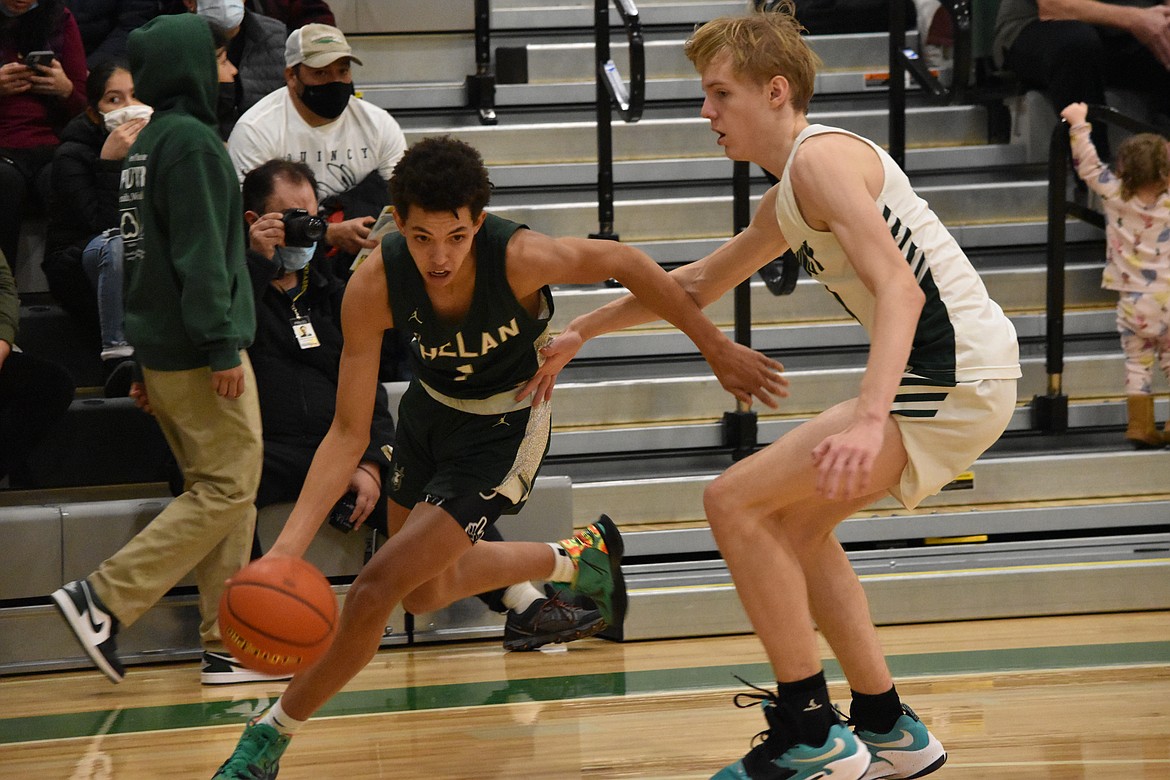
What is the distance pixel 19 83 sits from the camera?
5191mm

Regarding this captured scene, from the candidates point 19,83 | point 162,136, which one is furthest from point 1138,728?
point 19,83

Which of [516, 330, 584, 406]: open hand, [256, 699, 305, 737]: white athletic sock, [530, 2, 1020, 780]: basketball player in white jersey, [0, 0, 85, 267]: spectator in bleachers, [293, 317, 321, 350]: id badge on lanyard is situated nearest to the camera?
[530, 2, 1020, 780]: basketball player in white jersey

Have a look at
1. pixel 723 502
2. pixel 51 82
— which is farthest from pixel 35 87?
pixel 723 502

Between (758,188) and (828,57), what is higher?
(828,57)

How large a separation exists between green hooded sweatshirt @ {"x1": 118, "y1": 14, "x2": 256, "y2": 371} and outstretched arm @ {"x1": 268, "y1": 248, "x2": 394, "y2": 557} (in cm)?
113

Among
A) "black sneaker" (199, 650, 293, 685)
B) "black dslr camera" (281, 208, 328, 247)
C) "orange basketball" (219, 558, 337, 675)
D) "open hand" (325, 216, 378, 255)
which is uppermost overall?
"black dslr camera" (281, 208, 328, 247)

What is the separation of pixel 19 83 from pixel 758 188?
307 cm

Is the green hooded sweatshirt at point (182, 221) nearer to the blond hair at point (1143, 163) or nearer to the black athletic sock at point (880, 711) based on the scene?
the black athletic sock at point (880, 711)

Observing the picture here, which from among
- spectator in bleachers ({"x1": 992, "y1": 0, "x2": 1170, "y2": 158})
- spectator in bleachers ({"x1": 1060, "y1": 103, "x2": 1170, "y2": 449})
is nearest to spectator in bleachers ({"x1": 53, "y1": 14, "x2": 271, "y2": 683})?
spectator in bleachers ({"x1": 1060, "y1": 103, "x2": 1170, "y2": 449})

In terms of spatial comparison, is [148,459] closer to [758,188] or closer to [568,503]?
[568,503]

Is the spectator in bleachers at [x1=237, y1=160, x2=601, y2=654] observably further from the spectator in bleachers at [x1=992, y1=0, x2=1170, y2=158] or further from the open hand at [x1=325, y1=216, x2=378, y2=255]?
the spectator in bleachers at [x1=992, y1=0, x2=1170, y2=158]

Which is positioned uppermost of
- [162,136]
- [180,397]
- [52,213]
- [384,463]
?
[162,136]

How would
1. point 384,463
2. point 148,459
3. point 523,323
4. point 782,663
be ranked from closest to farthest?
1. point 782,663
2. point 523,323
3. point 384,463
4. point 148,459

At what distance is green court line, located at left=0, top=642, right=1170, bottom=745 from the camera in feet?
12.0
